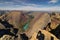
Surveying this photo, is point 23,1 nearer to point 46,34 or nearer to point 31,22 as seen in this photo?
point 31,22

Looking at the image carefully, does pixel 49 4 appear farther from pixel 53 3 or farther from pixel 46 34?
pixel 46 34

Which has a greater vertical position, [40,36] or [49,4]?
[49,4]

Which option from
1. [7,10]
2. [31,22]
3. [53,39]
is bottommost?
[53,39]

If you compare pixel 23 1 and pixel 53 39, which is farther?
pixel 23 1

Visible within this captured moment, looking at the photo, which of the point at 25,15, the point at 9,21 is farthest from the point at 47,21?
the point at 9,21

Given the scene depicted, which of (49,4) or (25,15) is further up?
(49,4)

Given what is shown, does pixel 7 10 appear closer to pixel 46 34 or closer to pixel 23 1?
pixel 23 1

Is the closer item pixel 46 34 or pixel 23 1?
pixel 46 34

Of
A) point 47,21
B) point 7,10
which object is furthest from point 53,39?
point 7,10
